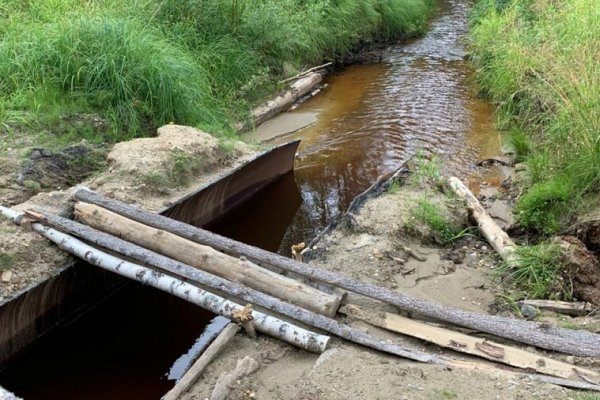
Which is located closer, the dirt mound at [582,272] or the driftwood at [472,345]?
the driftwood at [472,345]

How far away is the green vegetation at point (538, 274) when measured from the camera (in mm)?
4645

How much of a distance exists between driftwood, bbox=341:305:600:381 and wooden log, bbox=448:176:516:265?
135 centimetres

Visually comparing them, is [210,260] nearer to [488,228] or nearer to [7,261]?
[7,261]

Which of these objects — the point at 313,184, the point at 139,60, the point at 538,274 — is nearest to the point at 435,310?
the point at 538,274

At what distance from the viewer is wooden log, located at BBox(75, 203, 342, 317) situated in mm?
4180

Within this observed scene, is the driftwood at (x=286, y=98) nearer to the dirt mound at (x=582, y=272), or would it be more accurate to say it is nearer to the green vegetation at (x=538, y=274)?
the green vegetation at (x=538, y=274)

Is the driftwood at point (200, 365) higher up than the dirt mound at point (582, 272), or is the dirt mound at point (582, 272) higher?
the driftwood at point (200, 365)

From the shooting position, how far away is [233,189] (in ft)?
21.9

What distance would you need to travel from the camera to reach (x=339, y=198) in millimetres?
7152

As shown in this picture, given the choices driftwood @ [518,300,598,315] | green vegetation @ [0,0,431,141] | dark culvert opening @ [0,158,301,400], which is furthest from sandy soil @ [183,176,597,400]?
green vegetation @ [0,0,431,141]

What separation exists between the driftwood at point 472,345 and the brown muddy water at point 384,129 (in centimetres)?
215

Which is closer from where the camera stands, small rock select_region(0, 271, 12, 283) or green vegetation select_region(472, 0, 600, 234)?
small rock select_region(0, 271, 12, 283)

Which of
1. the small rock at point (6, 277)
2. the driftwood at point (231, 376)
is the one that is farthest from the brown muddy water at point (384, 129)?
the small rock at point (6, 277)

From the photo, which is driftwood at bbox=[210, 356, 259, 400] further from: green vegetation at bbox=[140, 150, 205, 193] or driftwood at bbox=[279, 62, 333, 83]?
driftwood at bbox=[279, 62, 333, 83]
